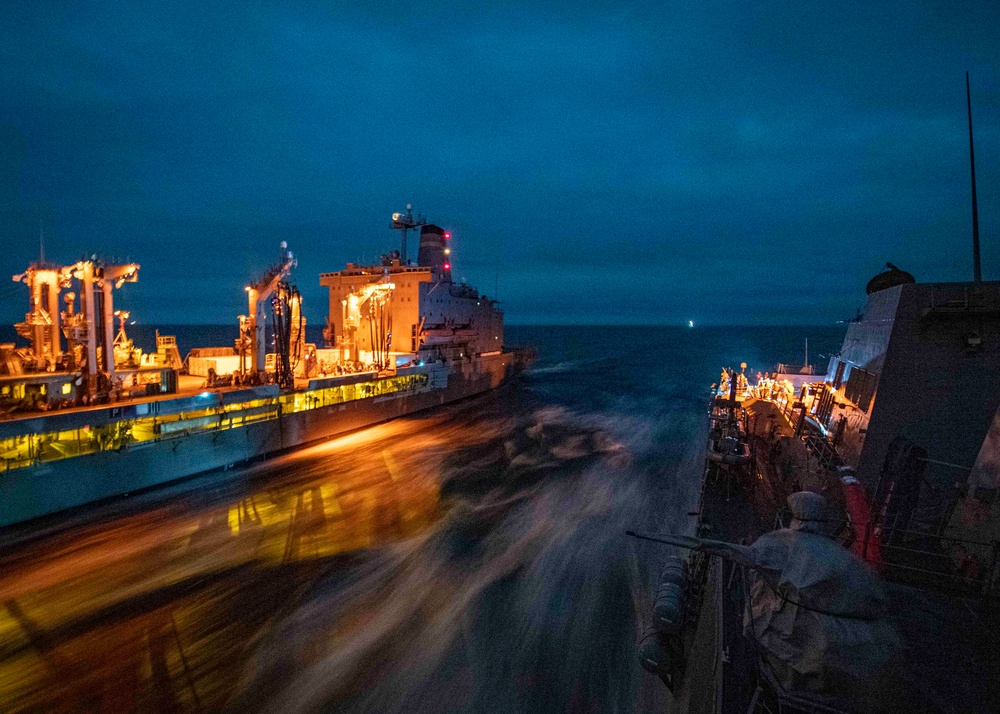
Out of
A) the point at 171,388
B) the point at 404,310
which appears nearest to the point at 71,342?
the point at 171,388

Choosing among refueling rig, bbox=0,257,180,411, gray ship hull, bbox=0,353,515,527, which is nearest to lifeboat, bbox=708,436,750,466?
gray ship hull, bbox=0,353,515,527

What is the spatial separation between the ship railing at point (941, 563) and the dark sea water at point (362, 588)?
4.55 m

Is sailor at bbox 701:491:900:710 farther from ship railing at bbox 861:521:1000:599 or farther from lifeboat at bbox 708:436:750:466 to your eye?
lifeboat at bbox 708:436:750:466

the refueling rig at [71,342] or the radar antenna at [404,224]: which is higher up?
the radar antenna at [404,224]

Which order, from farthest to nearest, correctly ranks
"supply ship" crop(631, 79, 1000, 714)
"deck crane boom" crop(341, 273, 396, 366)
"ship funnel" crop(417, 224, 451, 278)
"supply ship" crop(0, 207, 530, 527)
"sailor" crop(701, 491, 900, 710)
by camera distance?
"ship funnel" crop(417, 224, 451, 278) < "deck crane boom" crop(341, 273, 396, 366) < "supply ship" crop(0, 207, 530, 527) < "supply ship" crop(631, 79, 1000, 714) < "sailor" crop(701, 491, 900, 710)

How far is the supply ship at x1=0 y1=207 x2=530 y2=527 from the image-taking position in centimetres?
1411

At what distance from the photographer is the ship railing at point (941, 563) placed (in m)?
6.42

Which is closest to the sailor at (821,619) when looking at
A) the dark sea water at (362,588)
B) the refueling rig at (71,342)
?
the dark sea water at (362,588)

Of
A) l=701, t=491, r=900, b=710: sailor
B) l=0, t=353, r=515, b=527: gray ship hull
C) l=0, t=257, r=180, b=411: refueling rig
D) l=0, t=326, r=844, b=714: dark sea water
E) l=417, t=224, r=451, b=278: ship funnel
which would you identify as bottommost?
l=0, t=326, r=844, b=714: dark sea water

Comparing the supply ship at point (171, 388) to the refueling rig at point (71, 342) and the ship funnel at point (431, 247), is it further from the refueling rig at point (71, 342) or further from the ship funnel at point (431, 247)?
the ship funnel at point (431, 247)

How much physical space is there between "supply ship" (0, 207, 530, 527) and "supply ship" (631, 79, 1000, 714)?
17112 mm

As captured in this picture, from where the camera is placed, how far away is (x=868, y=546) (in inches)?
307

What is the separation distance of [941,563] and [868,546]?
5.41 feet

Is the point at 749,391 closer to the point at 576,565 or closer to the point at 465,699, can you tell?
the point at 576,565
